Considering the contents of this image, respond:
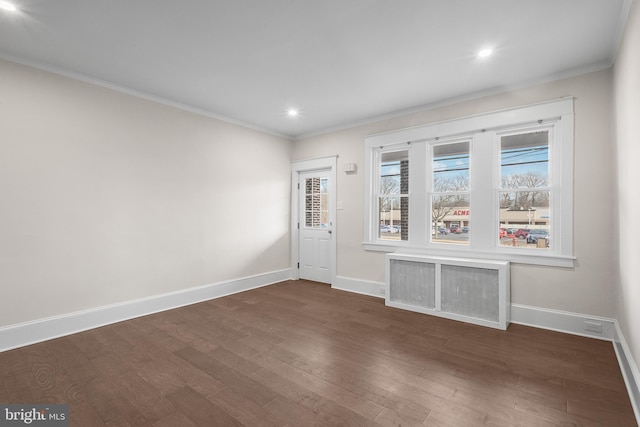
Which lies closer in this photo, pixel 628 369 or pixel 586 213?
pixel 628 369

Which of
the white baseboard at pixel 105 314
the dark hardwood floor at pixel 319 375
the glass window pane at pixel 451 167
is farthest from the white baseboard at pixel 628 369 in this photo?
the white baseboard at pixel 105 314

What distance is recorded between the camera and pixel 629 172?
2248 mm

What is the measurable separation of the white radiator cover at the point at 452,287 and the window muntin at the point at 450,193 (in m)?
0.45

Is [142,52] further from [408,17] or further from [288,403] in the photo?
[288,403]

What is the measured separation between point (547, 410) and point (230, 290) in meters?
4.05

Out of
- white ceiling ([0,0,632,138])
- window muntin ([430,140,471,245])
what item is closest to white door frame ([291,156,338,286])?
white ceiling ([0,0,632,138])

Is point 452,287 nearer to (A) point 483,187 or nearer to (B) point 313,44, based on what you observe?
(A) point 483,187

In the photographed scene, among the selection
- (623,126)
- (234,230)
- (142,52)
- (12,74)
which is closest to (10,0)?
(142,52)

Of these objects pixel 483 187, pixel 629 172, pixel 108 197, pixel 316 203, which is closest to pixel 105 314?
pixel 108 197

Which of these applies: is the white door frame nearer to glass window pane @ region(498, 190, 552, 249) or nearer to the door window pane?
the door window pane

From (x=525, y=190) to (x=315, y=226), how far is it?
3.39 meters

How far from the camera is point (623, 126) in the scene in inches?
96.0

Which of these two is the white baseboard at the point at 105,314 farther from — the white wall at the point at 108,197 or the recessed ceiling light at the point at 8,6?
the recessed ceiling light at the point at 8,6

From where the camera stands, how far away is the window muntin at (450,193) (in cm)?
393
